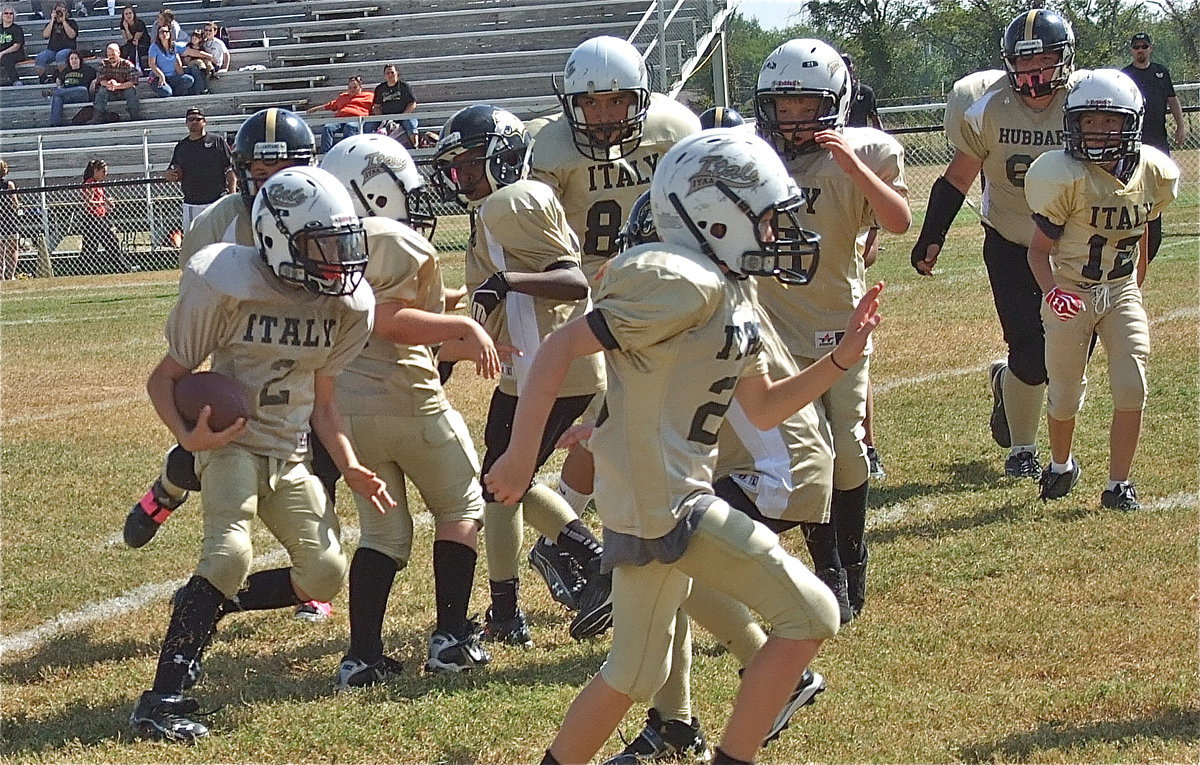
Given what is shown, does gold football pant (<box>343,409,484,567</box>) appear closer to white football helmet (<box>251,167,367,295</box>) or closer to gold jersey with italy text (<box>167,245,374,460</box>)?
gold jersey with italy text (<box>167,245,374,460</box>)

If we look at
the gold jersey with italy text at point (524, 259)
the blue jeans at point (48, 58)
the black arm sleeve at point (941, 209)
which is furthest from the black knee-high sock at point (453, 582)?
the blue jeans at point (48, 58)

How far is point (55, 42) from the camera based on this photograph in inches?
992

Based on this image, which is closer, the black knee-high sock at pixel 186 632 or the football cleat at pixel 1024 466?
the black knee-high sock at pixel 186 632

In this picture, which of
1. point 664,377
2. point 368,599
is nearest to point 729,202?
point 664,377

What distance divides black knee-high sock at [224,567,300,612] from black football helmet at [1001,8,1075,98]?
385 cm

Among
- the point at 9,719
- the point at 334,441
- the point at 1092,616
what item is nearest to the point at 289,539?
the point at 334,441

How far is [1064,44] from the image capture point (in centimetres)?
645

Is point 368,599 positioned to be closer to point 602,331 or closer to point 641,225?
point 641,225

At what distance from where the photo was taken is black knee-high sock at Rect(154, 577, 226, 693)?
13.9ft

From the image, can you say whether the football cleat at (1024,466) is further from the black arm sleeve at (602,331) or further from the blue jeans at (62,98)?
the blue jeans at (62,98)

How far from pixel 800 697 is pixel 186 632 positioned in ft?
5.68

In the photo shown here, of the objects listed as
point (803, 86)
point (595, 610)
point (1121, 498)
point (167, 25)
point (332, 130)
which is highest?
point (167, 25)

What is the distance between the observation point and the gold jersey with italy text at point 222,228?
15.4 feet

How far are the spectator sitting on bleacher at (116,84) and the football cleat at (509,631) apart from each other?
20100mm
